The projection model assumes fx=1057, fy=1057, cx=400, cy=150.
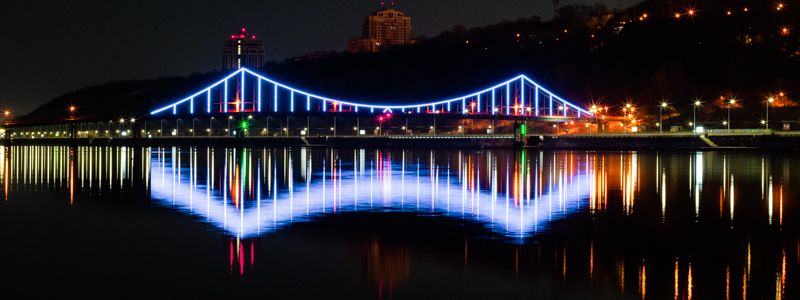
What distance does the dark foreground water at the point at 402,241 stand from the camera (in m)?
10.1

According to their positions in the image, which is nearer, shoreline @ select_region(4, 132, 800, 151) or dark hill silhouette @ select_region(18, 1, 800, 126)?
shoreline @ select_region(4, 132, 800, 151)

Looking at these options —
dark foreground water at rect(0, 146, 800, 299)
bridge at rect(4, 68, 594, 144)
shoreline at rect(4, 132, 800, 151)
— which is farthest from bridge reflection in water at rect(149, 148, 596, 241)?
bridge at rect(4, 68, 594, 144)

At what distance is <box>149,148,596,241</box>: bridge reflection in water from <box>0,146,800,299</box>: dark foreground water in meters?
0.07

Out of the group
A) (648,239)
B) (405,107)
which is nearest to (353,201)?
(648,239)

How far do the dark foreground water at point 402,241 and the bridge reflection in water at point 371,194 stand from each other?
7cm

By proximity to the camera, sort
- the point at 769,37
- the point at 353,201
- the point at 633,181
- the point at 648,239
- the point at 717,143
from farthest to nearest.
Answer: the point at 769,37 → the point at 717,143 → the point at 633,181 → the point at 353,201 → the point at 648,239

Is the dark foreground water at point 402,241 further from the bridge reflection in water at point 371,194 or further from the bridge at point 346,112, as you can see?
the bridge at point 346,112

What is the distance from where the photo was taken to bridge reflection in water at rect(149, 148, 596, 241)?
1585cm

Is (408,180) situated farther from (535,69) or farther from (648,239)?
(535,69)

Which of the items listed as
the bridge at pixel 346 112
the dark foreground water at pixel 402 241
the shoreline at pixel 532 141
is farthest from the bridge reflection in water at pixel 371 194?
the bridge at pixel 346 112

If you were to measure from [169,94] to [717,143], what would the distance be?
7080 centimetres

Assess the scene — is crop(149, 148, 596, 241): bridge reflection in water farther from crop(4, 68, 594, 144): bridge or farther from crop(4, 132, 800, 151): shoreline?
crop(4, 68, 594, 144): bridge

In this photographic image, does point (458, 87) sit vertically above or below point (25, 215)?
above

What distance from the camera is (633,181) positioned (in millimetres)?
25438
